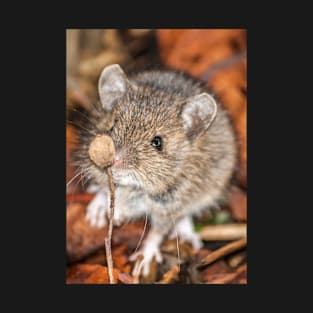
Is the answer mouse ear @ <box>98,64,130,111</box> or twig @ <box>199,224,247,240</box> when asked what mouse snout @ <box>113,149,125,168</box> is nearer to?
mouse ear @ <box>98,64,130,111</box>

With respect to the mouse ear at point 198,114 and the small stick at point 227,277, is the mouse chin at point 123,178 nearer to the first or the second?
the mouse ear at point 198,114

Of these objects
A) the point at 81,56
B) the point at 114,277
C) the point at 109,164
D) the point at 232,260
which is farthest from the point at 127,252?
the point at 81,56

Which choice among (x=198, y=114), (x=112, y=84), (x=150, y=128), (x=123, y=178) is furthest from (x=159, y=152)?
(x=112, y=84)

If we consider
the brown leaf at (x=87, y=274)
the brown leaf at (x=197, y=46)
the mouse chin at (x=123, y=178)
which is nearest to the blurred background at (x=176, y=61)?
the brown leaf at (x=197, y=46)

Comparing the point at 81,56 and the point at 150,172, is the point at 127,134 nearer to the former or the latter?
the point at 150,172

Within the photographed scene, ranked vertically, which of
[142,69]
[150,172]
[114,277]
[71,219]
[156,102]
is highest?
[142,69]
